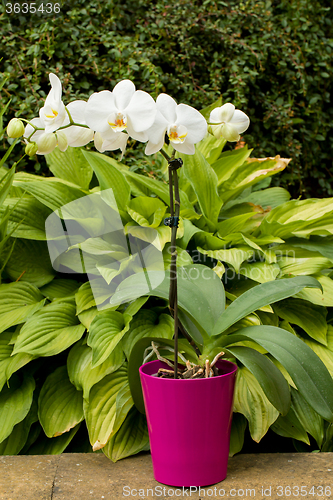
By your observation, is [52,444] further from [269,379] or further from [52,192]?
[52,192]

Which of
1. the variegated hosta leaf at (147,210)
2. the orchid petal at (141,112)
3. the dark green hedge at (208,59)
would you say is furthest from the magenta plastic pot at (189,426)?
the dark green hedge at (208,59)

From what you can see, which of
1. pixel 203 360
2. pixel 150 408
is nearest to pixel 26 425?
pixel 150 408

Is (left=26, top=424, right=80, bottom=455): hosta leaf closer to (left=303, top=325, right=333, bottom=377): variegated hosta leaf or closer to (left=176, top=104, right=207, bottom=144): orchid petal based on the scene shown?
(left=303, top=325, right=333, bottom=377): variegated hosta leaf

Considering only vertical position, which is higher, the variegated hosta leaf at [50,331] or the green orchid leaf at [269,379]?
the green orchid leaf at [269,379]

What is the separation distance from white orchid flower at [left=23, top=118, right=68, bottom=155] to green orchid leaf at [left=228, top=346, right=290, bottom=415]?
594mm

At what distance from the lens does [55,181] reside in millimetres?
1450

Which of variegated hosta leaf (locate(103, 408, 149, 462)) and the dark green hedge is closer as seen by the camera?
variegated hosta leaf (locate(103, 408, 149, 462))

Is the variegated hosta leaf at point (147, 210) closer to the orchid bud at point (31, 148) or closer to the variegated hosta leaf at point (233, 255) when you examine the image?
the variegated hosta leaf at point (233, 255)

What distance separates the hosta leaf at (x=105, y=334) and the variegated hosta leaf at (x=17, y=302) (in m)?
0.26

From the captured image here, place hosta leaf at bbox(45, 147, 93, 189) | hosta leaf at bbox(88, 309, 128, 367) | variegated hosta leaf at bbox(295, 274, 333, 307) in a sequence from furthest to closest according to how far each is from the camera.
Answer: hosta leaf at bbox(45, 147, 93, 189)
variegated hosta leaf at bbox(295, 274, 333, 307)
hosta leaf at bbox(88, 309, 128, 367)

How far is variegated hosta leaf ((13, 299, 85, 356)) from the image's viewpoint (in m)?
1.07

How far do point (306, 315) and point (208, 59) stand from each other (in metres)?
1.92

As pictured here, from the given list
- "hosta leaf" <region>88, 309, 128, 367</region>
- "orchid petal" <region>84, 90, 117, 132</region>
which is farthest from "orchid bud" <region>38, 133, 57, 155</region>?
"hosta leaf" <region>88, 309, 128, 367</region>

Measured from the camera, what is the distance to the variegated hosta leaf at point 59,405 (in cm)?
108
